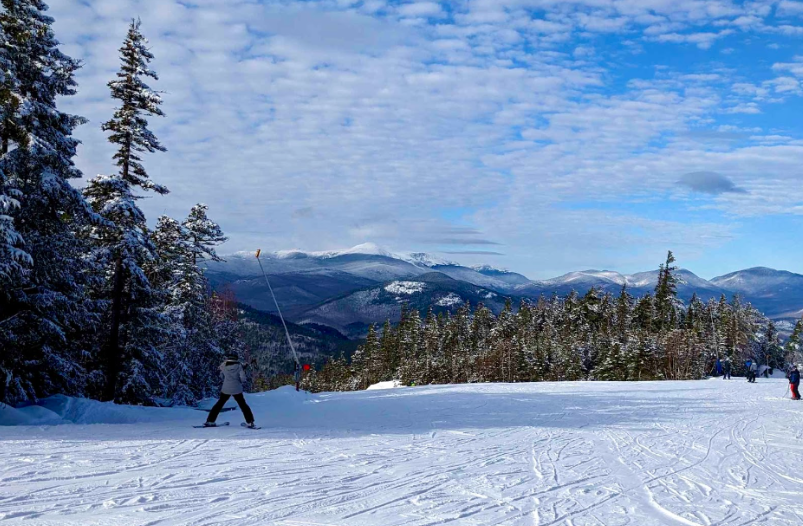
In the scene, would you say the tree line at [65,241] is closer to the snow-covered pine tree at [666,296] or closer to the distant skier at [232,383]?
the distant skier at [232,383]

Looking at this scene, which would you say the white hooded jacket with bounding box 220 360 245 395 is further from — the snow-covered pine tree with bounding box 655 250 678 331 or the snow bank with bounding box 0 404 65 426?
the snow-covered pine tree with bounding box 655 250 678 331

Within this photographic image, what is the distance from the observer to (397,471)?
8.63m

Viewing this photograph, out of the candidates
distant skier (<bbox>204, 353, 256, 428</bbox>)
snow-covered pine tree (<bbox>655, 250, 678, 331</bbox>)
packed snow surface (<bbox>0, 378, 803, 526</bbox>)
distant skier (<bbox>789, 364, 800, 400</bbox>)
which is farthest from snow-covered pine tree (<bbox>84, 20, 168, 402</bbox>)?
snow-covered pine tree (<bbox>655, 250, 678, 331</bbox>)

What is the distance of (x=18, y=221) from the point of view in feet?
48.2

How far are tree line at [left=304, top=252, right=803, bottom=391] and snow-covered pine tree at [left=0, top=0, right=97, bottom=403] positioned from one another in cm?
5222

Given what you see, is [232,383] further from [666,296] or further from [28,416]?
[666,296]

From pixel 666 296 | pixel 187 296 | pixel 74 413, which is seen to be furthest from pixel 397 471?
pixel 666 296

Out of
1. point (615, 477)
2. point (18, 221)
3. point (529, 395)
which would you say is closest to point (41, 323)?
point (18, 221)

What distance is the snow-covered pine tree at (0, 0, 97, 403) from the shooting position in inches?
549

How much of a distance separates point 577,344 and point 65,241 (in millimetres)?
56103

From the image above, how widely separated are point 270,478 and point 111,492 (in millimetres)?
1970

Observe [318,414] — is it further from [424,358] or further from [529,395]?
[424,358]

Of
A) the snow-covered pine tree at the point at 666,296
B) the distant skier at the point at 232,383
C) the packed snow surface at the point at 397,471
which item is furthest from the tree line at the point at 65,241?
the snow-covered pine tree at the point at 666,296

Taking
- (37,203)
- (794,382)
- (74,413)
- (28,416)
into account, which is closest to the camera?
(28,416)
